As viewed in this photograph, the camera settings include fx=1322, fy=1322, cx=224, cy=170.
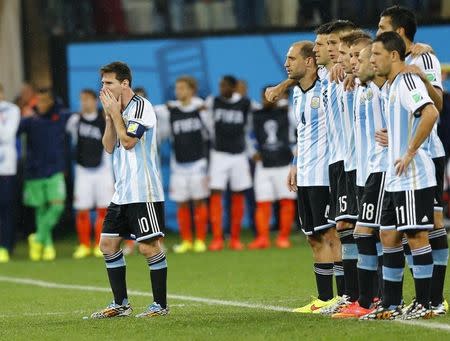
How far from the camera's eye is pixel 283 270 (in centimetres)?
1470

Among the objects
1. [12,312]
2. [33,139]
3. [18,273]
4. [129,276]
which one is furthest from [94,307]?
[33,139]

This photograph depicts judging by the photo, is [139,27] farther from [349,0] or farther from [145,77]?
[349,0]

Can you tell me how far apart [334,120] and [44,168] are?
855 centimetres

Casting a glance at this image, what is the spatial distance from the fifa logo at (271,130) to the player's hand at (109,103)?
8.20 m

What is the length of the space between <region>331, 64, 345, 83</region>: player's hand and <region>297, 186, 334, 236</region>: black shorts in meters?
0.89

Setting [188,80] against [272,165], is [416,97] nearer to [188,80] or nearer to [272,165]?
[188,80]

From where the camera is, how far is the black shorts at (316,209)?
10.5 m

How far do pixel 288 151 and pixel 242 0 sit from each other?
3806 mm

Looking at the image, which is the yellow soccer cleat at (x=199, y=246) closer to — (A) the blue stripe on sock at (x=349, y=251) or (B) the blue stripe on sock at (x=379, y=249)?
(B) the blue stripe on sock at (x=379, y=249)

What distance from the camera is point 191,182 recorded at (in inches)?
728

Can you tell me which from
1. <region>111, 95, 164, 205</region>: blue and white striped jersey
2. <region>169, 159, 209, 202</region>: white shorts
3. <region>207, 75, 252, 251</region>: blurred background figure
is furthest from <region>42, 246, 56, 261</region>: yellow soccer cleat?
<region>111, 95, 164, 205</region>: blue and white striped jersey

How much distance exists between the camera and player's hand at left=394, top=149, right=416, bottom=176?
29.9 ft

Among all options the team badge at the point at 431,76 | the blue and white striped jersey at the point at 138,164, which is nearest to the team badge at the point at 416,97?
the team badge at the point at 431,76

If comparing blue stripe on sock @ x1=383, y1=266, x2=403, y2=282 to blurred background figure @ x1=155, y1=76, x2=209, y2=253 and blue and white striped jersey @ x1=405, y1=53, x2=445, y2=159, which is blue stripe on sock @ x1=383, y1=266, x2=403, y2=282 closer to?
blue and white striped jersey @ x1=405, y1=53, x2=445, y2=159
